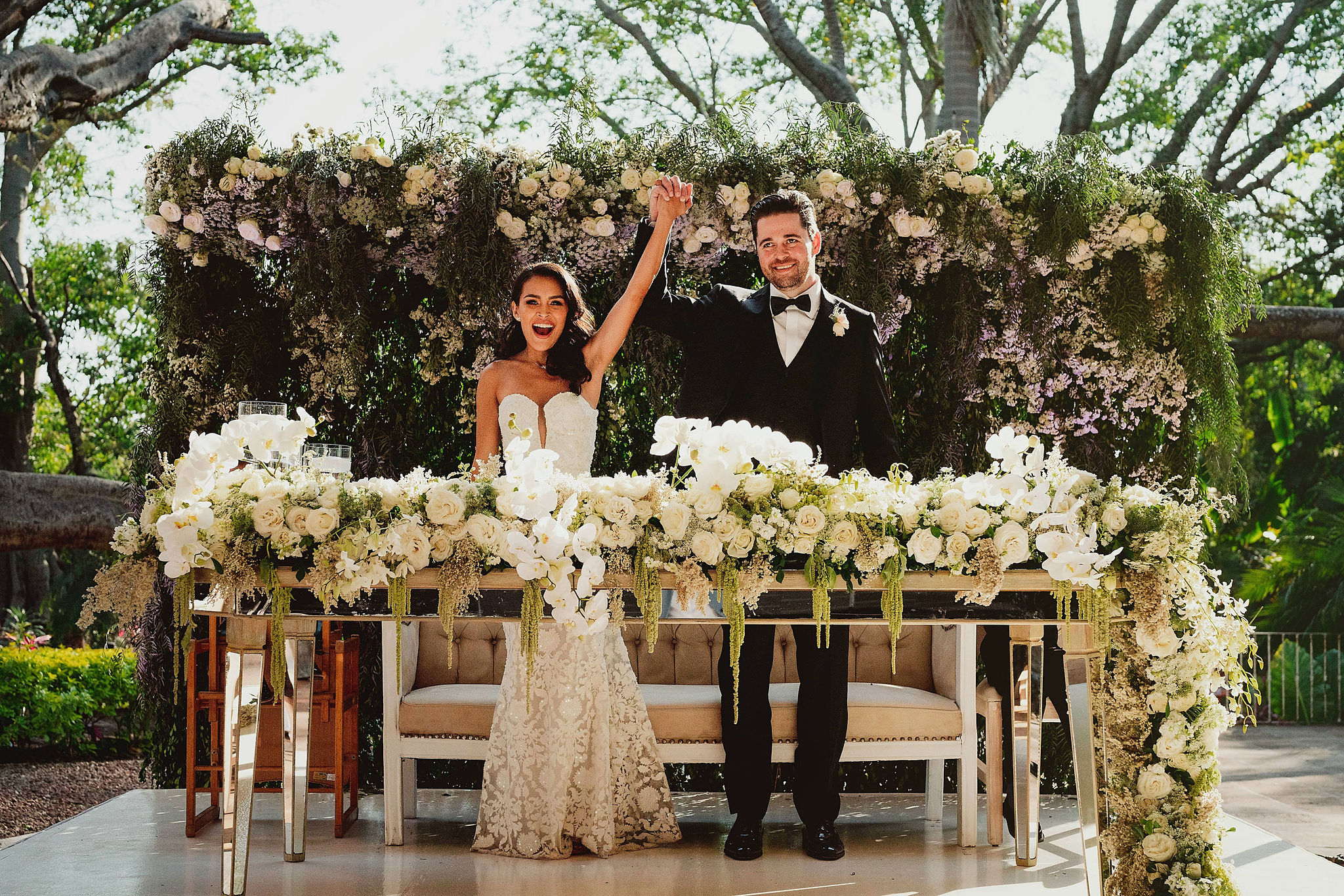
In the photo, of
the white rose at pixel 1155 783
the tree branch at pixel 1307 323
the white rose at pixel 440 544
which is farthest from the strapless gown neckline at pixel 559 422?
the tree branch at pixel 1307 323

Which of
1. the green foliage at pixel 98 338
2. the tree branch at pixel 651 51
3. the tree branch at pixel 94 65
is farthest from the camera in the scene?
the green foliage at pixel 98 338

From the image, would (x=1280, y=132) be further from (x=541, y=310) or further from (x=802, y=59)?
(x=541, y=310)

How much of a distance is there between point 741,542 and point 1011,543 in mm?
637

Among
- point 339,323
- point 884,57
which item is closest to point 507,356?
point 339,323

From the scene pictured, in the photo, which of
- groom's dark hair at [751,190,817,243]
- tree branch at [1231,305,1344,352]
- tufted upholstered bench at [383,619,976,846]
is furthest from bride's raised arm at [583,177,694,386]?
tree branch at [1231,305,1344,352]

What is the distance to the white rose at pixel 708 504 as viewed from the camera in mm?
2598

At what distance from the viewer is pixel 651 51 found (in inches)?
567

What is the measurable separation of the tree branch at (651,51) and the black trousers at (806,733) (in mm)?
11147

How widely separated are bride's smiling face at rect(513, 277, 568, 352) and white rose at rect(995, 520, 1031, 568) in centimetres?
186

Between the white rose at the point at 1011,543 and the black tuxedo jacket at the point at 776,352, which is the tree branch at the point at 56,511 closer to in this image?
the black tuxedo jacket at the point at 776,352

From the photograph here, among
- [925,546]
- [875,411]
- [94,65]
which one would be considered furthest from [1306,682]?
[94,65]

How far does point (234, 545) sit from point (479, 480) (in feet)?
1.92

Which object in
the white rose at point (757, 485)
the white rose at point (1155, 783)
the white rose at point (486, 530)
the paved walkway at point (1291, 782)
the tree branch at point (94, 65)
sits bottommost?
the paved walkway at point (1291, 782)

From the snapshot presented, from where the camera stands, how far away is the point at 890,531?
2.70 metres
